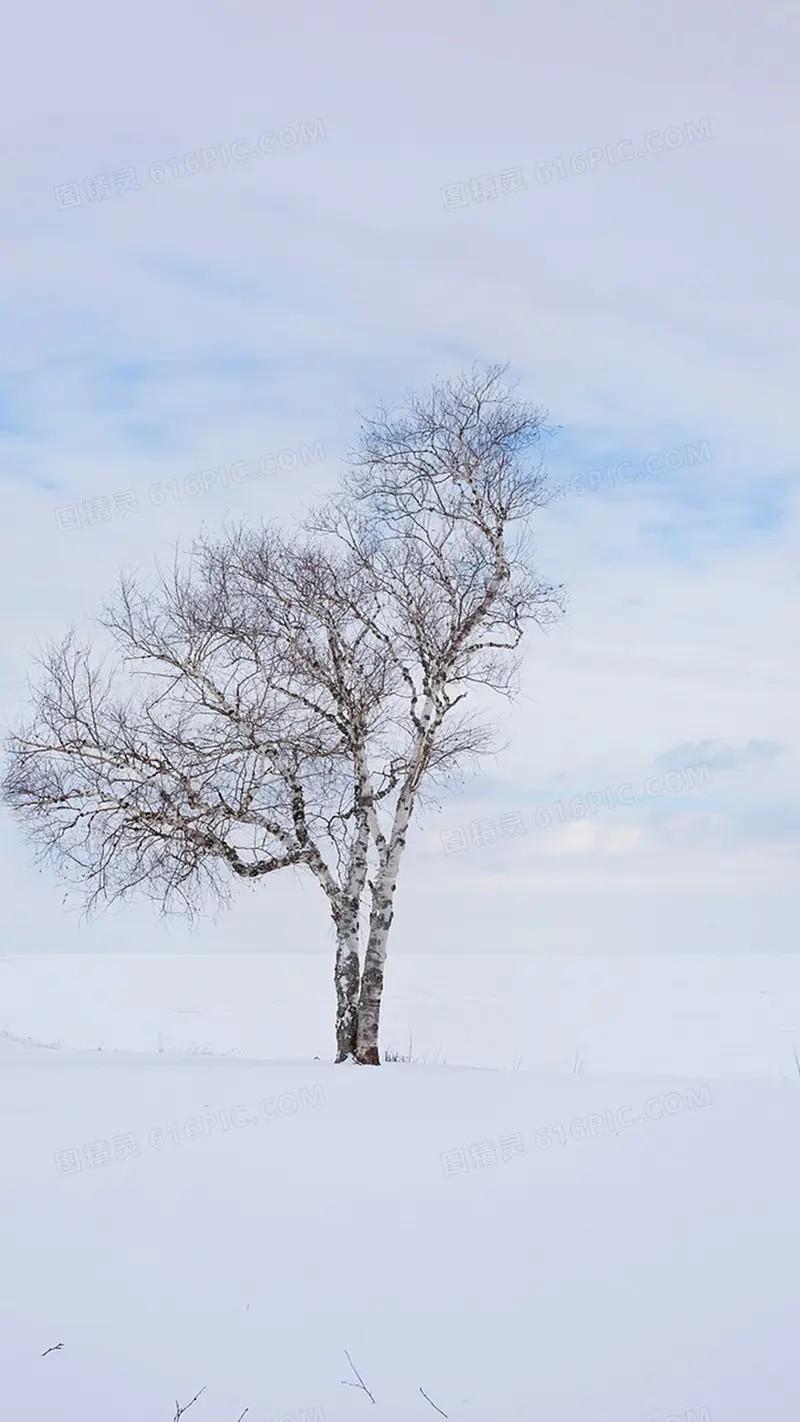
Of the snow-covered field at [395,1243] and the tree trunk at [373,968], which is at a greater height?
the tree trunk at [373,968]

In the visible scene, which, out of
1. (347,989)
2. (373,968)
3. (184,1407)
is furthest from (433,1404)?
(347,989)

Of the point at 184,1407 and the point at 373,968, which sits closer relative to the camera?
the point at 184,1407

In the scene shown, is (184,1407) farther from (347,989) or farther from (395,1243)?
(347,989)

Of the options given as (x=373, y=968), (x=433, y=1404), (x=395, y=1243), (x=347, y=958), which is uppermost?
(x=347, y=958)

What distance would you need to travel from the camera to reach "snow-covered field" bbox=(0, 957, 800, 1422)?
264 inches

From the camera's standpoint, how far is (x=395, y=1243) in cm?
838

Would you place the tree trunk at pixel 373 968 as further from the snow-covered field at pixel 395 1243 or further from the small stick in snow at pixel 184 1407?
the small stick in snow at pixel 184 1407

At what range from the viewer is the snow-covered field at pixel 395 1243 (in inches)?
264

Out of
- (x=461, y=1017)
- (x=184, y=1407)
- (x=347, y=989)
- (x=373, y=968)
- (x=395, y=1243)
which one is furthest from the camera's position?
(x=461, y=1017)

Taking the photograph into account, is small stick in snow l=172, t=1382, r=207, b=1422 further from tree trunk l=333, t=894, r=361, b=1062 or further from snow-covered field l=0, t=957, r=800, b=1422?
tree trunk l=333, t=894, r=361, b=1062

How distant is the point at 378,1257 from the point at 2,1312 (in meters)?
2.32

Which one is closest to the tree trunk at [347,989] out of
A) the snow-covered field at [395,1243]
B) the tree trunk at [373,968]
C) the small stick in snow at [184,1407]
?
the tree trunk at [373,968]

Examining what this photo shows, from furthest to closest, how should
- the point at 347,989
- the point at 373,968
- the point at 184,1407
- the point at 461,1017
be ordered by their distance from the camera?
the point at 461,1017 → the point at 347,989 → the point at 373,968 → the point at 184,1407

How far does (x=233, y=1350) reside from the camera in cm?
704
